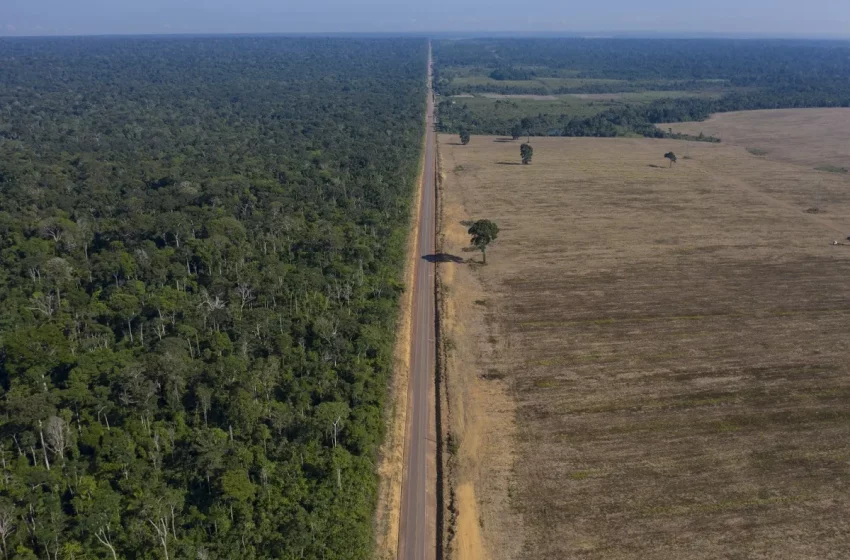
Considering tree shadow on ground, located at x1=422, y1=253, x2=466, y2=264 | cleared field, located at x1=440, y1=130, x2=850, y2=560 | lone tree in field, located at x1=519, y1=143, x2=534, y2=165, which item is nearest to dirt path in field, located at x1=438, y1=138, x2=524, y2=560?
cleared field, located at x1=440, y1=130, x2=850, y2=560

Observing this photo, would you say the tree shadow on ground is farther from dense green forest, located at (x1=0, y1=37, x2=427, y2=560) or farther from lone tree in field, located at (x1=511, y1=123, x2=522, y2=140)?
lone tree in field, located at (x1=511, y1=123, x2=522, y2=140)

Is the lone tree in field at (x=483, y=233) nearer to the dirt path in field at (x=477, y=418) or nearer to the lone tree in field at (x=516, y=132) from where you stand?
the dirt path in field at (x=477, y=418)

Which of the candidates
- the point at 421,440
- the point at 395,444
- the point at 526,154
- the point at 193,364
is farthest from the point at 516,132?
the point at 395,444

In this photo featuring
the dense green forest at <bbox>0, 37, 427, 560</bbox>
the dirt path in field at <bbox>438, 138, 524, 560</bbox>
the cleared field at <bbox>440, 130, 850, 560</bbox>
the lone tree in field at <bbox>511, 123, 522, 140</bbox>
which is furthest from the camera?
the lone tree in field at <bbox>511, 123, 522, 140</bbox>

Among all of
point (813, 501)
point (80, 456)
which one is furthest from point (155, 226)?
point (813, 501)


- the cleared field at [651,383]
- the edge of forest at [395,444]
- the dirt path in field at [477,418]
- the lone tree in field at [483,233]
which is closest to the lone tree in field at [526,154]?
the cleared field at [651,383]

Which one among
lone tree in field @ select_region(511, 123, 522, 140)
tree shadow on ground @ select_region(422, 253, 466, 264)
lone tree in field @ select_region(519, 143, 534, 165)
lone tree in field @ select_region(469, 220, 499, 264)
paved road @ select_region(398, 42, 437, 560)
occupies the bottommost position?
paved road @ select_region(398, 42, 437, 560)

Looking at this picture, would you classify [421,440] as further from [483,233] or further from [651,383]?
[483,233]

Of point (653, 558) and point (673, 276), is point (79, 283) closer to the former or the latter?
point (653, 558)
